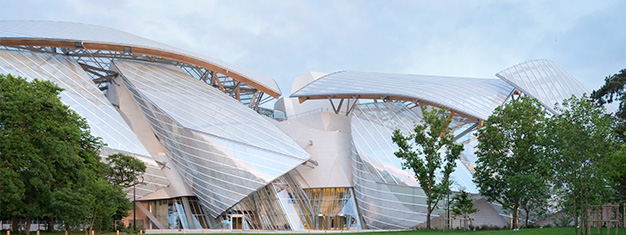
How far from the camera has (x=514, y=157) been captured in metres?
37.4

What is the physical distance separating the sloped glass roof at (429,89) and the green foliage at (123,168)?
721 inches

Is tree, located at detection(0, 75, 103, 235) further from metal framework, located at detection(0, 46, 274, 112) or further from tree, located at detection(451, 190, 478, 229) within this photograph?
tree, located at detection(451, 190, 478, 229)

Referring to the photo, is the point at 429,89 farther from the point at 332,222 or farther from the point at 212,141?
the point at 212,141

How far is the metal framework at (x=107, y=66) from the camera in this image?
5219 centimetres

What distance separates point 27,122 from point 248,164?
19407mm

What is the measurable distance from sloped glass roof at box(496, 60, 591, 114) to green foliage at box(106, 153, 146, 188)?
34077 mm

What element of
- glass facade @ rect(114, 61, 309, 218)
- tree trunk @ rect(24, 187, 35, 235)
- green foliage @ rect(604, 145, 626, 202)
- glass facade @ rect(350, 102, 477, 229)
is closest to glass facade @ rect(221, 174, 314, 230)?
glass facade @ rect(114, 61, 309, 218)

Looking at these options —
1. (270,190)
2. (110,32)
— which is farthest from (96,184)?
(110,32)

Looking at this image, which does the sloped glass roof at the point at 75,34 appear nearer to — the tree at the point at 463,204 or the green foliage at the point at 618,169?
the tree at the point at 463,204

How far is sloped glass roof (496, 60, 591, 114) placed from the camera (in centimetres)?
4919

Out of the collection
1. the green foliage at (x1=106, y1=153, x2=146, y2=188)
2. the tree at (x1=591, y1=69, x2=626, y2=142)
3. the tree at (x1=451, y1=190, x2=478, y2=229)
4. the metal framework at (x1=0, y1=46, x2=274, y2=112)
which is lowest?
the tree at (x1=451, y1=190, x2=478, y2=229)

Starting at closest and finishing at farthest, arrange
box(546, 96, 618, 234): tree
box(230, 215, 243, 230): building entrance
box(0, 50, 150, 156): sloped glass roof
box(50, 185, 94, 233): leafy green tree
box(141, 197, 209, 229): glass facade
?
box(546, 96, 618, 234): tree
box(50, 185, 94, 233): leafy green tree
box(0, 50, 150, 156): sloped glass roof
box(230, 215, 243, 230): building entrance
box(141, 197, 209, 229): glass facade

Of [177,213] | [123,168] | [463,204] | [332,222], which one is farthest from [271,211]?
[463,204]

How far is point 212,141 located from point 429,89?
2123cm
